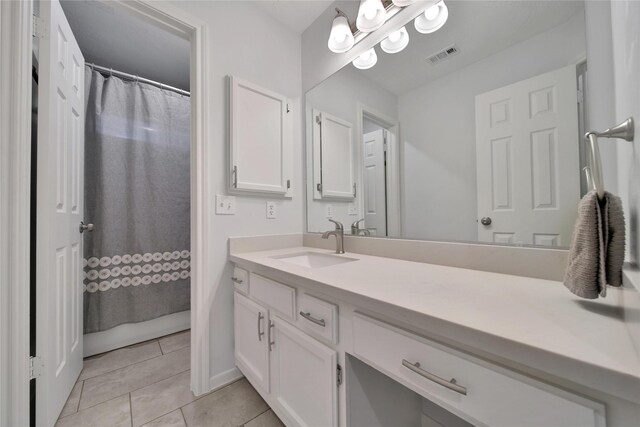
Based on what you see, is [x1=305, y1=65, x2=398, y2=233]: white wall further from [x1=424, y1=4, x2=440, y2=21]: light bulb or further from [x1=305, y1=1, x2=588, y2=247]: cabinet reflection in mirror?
[x1=424, y1=4, x2=440, y2=21]: light bulb

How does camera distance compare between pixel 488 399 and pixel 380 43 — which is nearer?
pixel 488 399

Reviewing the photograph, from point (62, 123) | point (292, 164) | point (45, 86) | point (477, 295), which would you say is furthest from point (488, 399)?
point (62, 123)

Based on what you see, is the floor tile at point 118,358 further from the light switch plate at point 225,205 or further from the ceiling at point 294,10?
the ceiling at point 294,10

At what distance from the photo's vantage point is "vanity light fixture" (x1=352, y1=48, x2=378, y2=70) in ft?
4.59

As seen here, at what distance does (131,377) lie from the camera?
150 centimetres

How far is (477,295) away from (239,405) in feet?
4.25

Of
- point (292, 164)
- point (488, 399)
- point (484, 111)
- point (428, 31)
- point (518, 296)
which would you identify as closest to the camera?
point (488, 399)

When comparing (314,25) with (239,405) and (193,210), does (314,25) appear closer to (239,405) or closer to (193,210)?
(193,210)

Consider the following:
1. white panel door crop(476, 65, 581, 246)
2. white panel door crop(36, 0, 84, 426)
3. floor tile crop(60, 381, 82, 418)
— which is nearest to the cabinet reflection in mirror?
white panel door crop(476, 65, 581, 246)

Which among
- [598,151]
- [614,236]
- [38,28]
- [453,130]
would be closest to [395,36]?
[453,130]

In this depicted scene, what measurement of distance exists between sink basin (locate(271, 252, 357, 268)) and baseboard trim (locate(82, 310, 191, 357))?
138 centimetres

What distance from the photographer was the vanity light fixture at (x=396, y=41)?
1.26m

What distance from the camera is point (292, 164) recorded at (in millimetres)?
1750

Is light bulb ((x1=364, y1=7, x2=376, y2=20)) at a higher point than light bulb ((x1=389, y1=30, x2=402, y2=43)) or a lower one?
higher
